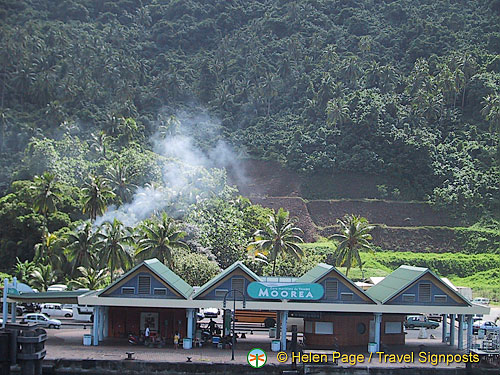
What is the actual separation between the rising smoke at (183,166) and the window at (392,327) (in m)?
40.3

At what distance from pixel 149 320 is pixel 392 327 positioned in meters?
15.7

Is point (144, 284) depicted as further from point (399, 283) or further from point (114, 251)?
point (114, 251)

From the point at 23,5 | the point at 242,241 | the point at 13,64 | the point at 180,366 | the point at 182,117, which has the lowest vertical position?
the point at 180,366

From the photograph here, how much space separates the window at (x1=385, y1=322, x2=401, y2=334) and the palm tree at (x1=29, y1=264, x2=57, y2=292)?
33.4 meters

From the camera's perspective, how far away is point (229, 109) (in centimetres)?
12788

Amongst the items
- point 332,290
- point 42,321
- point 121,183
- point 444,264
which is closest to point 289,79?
point 121,183

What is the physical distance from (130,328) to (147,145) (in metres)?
67.9

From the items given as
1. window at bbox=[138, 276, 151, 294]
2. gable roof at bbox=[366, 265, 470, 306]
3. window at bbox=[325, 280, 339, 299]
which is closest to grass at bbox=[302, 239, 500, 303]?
gable roof at bbox=[366, 265, 470, 306]

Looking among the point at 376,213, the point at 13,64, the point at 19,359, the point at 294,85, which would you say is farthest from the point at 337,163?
the point at 19,359

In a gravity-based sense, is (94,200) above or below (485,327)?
above

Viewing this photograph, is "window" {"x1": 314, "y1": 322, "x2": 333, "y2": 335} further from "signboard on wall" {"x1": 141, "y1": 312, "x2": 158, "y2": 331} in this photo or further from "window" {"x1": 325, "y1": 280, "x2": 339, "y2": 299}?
"signboard on wall" {"x1": 141, "y1": 312, "x2": 158, "y2": 331}

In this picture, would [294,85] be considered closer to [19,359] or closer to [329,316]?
[329,316]

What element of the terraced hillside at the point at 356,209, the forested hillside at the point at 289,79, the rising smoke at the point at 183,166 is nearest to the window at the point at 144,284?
the rising smoke at the point at 183,166

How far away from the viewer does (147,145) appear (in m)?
111
